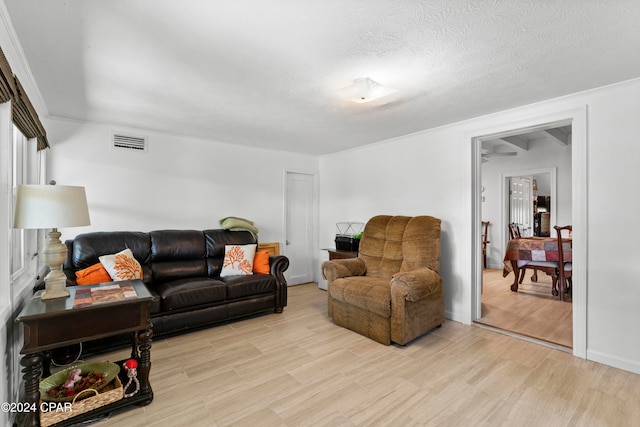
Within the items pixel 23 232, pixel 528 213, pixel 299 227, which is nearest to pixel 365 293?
pixel 299 227

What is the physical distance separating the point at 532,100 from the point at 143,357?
3876 mm

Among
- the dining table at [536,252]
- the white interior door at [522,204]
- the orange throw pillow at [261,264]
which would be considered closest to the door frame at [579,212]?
the dining table at [536,252]

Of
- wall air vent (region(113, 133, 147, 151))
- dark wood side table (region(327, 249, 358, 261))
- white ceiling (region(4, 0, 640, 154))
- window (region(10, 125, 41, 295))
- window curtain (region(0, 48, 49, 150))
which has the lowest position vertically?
dark wood side table (region(327, 249, 358, 261))

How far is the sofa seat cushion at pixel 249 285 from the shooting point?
11.4ft

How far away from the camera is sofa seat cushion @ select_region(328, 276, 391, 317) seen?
9.65ft

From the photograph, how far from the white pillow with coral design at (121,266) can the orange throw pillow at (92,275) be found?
0.04 meters

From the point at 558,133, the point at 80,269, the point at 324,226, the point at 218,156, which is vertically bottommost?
the point at 80,269

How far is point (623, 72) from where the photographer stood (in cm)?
229

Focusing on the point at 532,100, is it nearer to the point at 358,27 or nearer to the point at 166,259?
the point at 358,27

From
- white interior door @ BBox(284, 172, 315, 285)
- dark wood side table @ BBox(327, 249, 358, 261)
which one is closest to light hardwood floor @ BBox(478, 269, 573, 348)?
dark wood side table @ BBox(327, 249, 358, 261)

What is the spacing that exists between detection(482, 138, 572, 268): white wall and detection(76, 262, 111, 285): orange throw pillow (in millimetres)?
7020

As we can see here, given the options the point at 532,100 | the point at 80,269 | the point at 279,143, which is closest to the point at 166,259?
the point at 80,269

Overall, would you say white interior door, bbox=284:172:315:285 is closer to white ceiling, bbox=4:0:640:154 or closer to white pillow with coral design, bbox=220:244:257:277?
white pillow with coral design, bbox=220:244:257:277

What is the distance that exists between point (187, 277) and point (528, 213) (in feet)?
23.4
